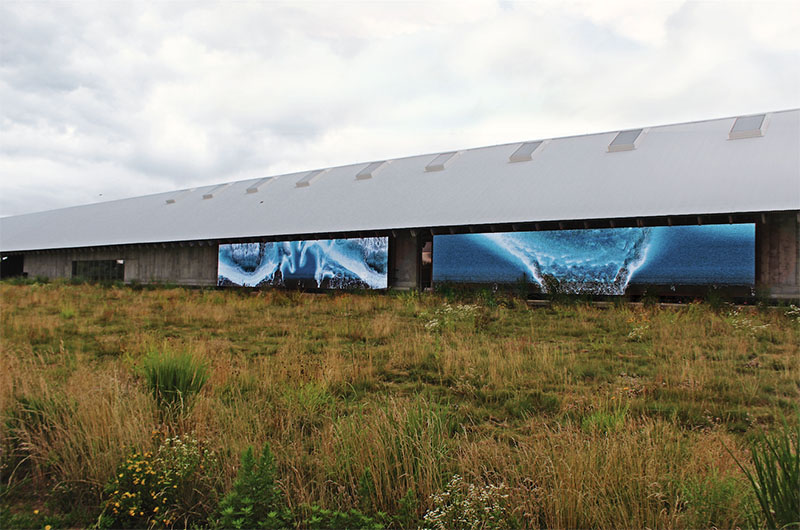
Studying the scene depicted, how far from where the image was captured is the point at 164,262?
35625 mm

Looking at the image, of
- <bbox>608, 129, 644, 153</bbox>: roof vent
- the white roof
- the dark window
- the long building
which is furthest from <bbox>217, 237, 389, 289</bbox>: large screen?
<bbox>608, 129, 644, 153</bbox>: roof vent

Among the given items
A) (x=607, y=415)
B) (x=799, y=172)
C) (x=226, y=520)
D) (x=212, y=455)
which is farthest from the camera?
(x=799, y=172)

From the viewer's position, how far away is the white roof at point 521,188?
19.8 meters

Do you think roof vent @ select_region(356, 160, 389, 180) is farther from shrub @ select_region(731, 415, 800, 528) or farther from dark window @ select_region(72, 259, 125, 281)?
shrub @ select_region(731, 415, 800, 528)

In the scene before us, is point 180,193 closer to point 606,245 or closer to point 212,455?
point 606,245

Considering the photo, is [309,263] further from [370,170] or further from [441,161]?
[441,161]

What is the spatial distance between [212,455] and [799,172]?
70.3ft

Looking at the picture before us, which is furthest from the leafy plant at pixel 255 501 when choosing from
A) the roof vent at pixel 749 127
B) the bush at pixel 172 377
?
the roof vent at pixel 749 127

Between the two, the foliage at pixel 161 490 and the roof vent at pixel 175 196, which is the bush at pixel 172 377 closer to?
the foliage at pixel 161 490

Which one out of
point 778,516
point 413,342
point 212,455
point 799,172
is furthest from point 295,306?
point 799,172

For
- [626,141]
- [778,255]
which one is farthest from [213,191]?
[778,255]

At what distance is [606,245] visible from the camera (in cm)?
2081

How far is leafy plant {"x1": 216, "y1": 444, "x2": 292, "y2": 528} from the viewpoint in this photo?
3554 mm

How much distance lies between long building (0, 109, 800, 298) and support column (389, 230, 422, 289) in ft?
0.19
